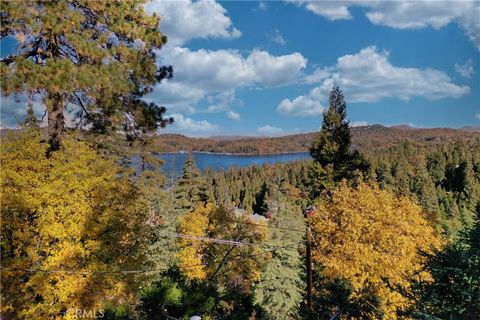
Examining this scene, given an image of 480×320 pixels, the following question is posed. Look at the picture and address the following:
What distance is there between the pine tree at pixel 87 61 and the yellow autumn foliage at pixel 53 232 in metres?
1.75

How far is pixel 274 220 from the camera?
102 ft

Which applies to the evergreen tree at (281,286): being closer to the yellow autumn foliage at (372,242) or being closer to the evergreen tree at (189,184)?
the yellow autumn foliage at (372,242)

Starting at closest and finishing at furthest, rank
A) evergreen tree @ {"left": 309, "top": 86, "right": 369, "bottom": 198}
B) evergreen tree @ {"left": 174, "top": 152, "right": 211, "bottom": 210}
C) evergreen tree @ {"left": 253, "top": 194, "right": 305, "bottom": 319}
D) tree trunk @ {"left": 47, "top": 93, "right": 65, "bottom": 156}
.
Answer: tree trunk @ {"left": 47, "top": 93, "right": 65, "bottom": 156}, evergreen tree @ {"left": 253, "top": 194, "right": 305, "bottom": 319}, evergreen tree @ {"left": 309, "top": 86, "right": 369, "bottom": 198}, evergreen tree @ {"left": 174, "top": 152, "right": 211, "bottom": 210}

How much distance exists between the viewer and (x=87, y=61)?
42.0 feet

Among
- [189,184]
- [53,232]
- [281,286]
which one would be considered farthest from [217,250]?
[189,184]

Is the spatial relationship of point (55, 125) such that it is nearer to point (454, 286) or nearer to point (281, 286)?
point (454, 286)

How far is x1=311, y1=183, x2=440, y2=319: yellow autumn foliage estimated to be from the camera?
53.0 feet

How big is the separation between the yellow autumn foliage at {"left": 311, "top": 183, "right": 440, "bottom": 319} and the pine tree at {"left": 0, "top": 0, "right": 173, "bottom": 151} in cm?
974

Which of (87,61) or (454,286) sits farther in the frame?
(87,61)

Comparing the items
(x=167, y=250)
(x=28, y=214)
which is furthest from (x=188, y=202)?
(x=28, y=214)

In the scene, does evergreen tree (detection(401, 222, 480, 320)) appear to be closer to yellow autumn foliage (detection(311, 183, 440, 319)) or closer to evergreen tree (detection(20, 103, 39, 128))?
yellow autumn foliage (detection(311, 183, 440, 319))

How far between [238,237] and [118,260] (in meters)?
19.2

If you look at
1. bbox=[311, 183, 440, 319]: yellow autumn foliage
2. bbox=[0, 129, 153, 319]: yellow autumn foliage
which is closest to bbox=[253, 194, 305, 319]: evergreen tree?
bbox=[311, 183, 440, 319]: yellow autumn foliage

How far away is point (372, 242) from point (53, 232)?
13.4m
